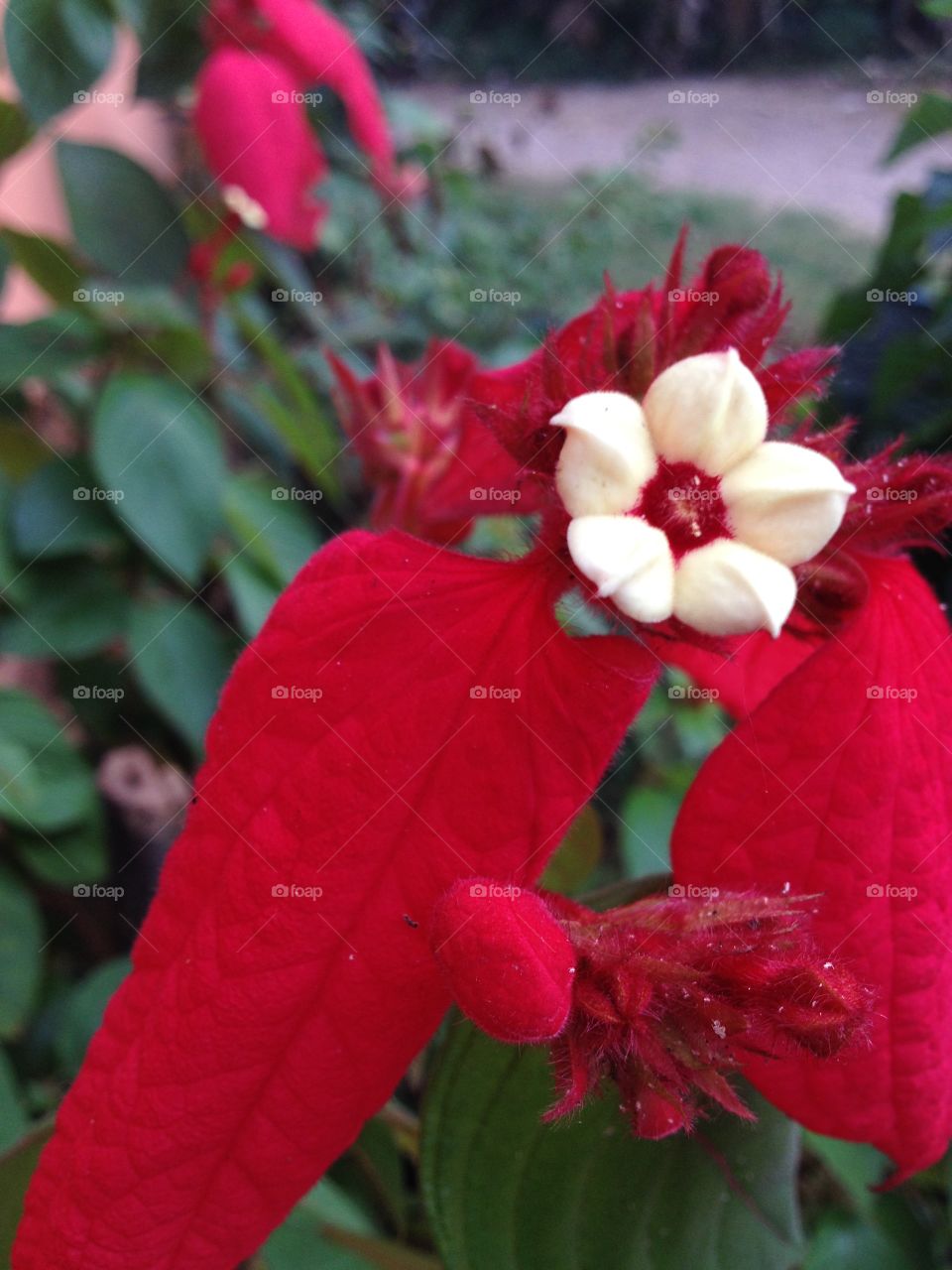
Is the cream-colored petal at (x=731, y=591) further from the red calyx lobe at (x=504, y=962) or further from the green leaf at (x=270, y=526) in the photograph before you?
the green leaf at (x=270, y=526)

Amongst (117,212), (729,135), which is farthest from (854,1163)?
(729,135)

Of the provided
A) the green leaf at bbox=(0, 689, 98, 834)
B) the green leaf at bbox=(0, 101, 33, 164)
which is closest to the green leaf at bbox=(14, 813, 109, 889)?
the green leaf at bbox=(0, 689, 98, 834)

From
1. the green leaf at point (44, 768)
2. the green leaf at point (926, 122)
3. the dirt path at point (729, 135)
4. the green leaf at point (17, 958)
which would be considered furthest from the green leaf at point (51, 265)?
the dirt path at point (729, 135)

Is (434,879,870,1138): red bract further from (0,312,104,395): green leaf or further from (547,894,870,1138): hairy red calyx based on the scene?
(0,312,104,395): green leaf

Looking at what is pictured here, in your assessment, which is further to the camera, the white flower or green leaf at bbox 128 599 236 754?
green leaf at bbox 128 599 236 754

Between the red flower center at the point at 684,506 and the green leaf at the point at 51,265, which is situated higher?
the green leaf at the point at 51,265

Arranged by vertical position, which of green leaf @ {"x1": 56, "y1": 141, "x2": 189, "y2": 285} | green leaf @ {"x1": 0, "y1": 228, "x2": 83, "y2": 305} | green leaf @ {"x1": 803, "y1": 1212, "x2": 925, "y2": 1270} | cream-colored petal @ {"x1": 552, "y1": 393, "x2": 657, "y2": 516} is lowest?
green leaf @ {"x1": 803, "y1": 1212, "x2": 925, "y2": 1270}

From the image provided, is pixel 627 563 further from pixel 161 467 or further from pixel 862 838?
pixel 161 467
